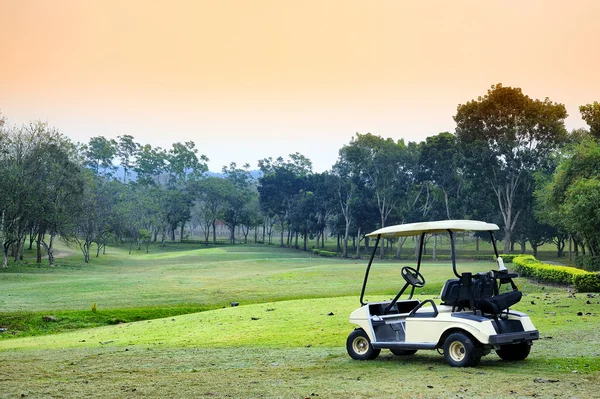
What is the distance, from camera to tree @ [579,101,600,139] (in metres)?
64.0

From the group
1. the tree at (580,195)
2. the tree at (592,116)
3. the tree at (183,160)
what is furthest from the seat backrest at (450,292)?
the tree at (183,160)

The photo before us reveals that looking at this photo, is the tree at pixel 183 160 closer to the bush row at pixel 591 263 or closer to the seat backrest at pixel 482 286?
the bush row at pixel 591 263

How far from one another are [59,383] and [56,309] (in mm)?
21917

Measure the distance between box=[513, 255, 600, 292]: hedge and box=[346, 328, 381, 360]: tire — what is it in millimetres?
19392

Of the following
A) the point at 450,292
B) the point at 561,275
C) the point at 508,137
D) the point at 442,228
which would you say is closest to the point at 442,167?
the point at 508,137

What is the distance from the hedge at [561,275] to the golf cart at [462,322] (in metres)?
18.7

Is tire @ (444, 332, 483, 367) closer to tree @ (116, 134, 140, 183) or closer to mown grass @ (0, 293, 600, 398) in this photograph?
mown grass @ (0, 293, 600, 398)

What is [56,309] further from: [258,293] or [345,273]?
[345,273]

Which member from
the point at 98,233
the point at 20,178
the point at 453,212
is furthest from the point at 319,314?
the point at 453,212

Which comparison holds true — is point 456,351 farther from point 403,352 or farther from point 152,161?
point 152,161

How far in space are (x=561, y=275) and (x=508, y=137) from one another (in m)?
47.7

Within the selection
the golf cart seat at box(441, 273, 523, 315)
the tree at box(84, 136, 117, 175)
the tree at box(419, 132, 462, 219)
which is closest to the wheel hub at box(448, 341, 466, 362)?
the golf cart seat at box(441, 273, 523, 315)

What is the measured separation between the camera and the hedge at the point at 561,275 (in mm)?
30136

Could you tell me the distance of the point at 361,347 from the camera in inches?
570
